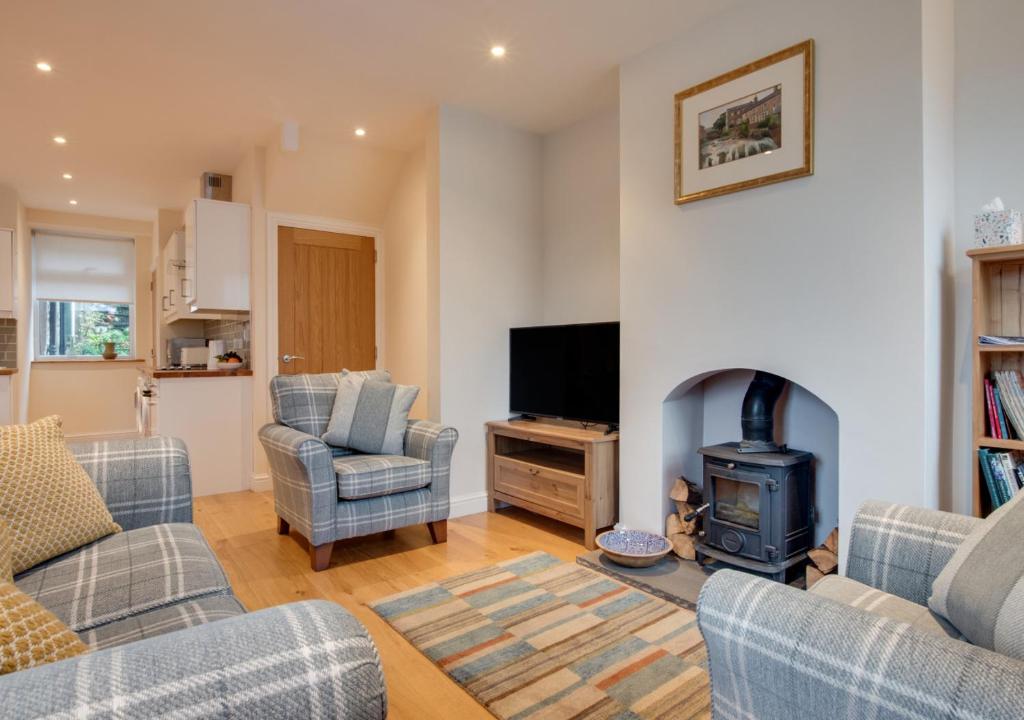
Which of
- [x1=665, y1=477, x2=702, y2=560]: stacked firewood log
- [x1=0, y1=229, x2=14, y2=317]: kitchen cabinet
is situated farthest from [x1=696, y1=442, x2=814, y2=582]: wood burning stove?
[x1=0, y1=229, x2=14, y2=317]: kitchen cabinet

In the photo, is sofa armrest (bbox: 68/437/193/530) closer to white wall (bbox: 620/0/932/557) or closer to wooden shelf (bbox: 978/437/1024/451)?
white wall (bbox: 620/0/932/557)

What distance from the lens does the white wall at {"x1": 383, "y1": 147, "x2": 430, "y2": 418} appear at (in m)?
4.58

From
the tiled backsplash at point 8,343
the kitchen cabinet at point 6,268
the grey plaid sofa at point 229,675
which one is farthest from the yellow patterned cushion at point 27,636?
the tiled backsplash at point 8,343

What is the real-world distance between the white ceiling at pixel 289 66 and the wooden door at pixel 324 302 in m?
0.88

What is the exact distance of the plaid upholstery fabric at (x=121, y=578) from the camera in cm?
129

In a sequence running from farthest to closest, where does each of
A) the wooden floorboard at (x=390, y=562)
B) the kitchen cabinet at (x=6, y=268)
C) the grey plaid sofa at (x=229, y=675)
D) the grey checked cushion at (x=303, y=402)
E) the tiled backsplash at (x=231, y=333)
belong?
the kitchen cabinet at (x=6, y=268)
the tiled backsplash at (x=231, y=333)
the grey checked cushion at (x=303, y=402)
the wooden floorboard at (x=390, y=562)
the grey plaid sofa at (x=229, y=675)

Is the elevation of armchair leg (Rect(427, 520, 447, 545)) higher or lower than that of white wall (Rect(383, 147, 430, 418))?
lower

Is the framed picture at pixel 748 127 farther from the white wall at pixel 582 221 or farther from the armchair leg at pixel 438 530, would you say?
the armchair leg at pixel 438 530

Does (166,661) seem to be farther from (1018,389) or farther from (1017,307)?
Result: (1017,307)

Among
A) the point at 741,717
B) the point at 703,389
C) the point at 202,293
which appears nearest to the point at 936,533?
the point at 741,717

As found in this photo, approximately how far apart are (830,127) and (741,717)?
2.24m

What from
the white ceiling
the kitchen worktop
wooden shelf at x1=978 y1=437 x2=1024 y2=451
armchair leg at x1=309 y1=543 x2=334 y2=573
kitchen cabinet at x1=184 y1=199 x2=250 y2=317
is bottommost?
armchair leg at x1=309 y1=543 x2=334 y2=573

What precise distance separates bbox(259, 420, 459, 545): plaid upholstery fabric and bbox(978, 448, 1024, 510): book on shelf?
7.43 ft

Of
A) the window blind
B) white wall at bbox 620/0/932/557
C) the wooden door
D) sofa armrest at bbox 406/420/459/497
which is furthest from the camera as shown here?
the window blind
